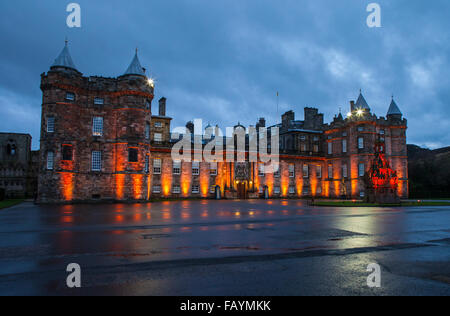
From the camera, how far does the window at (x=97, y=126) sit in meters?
36.3

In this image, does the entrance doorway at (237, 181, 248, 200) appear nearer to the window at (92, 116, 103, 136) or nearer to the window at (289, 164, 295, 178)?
the window at (289, 164, 295, 178)

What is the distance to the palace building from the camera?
110ft

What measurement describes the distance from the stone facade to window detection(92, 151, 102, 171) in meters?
17.4

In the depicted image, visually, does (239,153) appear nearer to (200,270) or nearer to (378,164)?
(378,164)

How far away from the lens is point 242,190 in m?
49.1

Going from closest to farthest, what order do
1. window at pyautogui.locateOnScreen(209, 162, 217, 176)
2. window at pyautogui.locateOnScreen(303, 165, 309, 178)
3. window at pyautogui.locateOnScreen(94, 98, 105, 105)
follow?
window at pyautogui.locateOnScreen(94, 98, 105, 105), window at pyautogui.locateOnScreen(209, 162, 217, 176), window at pyautogui.locateOnScreen(303, 165, 309, 178)

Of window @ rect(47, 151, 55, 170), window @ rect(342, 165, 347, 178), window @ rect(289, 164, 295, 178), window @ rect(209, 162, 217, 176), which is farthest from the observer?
window @ rect(289, 164, 295, 178)

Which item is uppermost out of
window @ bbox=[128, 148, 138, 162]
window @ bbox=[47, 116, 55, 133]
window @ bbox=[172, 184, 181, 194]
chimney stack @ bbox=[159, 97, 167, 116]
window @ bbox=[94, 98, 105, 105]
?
chimney stack @ bbox=[159, 97, 167, 116]

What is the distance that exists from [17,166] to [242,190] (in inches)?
1425

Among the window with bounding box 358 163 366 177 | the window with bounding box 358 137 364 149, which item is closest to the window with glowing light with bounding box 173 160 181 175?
the window with bounding box 358 163 366 177

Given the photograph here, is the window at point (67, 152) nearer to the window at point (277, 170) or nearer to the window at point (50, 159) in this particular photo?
the window at point (50, 159)

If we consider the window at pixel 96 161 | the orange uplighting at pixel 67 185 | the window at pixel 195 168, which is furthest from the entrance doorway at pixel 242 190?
the orange uplighting at pixel 67 185

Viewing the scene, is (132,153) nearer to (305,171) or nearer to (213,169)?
(213,169)
